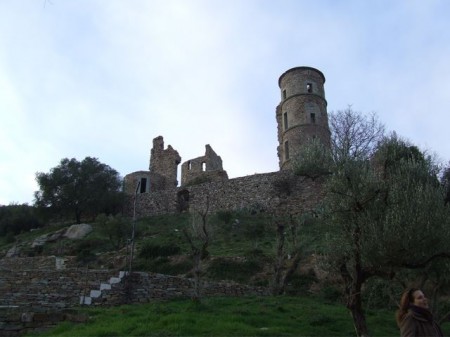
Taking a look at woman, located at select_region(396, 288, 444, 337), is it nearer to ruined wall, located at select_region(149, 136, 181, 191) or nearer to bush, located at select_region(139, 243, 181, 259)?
bush, located at select_region(139, 243, 181, 259)

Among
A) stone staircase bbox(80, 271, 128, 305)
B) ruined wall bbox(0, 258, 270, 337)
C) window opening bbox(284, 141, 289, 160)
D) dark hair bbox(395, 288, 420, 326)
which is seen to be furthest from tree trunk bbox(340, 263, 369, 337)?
window opening bbox(284, 141, 289, 160)

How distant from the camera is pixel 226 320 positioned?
38.0 feet

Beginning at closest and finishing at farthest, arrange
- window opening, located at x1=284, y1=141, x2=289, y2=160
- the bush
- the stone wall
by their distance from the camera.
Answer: the stone wall < the bush < window opening, located at x1=284, y1=141, x2=289, y2=160

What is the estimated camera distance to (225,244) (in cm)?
2514

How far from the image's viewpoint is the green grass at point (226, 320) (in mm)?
10573

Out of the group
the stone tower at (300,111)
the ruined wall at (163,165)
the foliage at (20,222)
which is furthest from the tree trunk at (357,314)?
the ruined wall at (163,165)

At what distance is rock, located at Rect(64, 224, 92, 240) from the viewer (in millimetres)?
29969

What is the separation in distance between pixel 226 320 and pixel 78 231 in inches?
829

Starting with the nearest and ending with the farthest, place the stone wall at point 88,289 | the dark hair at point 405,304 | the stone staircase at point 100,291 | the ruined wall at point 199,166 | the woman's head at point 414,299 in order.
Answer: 1. the woman's head at point 414,299
2. the dark hair at point 405,304
3. the stone staircase at point 100,291
4. the stone wall at point 88,289
5. the ruined wall at point 199,166

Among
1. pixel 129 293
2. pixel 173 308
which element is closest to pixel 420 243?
pixel 173 308

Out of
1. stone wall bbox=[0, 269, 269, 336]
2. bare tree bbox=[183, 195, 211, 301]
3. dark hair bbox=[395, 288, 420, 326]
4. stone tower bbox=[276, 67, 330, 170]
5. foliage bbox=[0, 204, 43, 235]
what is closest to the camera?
dark hair bbox=[395, 288, 420, 326]

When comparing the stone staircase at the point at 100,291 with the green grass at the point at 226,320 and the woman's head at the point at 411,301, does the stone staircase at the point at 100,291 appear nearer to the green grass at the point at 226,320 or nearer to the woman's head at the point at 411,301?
the green grass at the point at 226,320

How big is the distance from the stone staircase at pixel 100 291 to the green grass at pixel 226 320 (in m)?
1.40

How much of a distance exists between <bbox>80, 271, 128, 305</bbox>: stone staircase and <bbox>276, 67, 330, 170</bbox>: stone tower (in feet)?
71.8
